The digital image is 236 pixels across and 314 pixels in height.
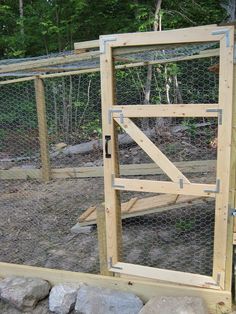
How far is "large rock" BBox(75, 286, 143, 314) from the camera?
2.81 meters

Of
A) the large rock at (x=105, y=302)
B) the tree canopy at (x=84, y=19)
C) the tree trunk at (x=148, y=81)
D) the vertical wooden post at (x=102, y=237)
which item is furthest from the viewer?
the tree canopy at (x=84, y=19)

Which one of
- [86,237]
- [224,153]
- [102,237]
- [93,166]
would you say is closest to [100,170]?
[93,166]

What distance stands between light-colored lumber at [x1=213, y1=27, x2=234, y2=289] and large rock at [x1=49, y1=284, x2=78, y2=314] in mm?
1074

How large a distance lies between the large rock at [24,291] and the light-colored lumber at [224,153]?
1.34 meters

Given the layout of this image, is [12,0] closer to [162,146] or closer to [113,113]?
[162,146]

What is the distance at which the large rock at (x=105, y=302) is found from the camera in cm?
281

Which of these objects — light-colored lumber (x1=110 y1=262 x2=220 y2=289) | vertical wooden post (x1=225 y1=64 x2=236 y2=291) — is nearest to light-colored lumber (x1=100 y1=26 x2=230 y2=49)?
vertical wooden post (x1=225 y1=64 x2=236 y2=291)

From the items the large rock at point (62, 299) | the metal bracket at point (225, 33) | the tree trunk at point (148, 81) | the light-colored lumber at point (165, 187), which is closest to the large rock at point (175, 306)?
the large rock at point (62, 299)

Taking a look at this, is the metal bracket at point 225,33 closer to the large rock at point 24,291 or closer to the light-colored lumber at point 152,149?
the light-colored lumber at point 152,149

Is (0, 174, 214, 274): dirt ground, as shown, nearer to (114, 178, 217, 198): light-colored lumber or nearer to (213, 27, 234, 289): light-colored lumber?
(213, 27, 234, 289): light-colored lumber

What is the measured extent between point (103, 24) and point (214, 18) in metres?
2.48

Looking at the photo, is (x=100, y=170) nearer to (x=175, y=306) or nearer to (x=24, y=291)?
(x=24, y=291)

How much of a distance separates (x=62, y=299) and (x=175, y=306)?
868 millimetres

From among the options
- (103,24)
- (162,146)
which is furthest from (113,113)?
(103,24)
